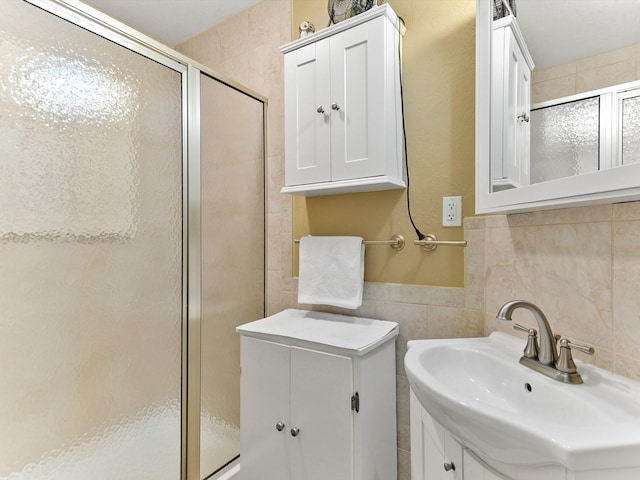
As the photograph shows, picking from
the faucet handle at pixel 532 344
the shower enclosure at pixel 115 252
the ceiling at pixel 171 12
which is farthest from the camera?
the ceiling at pixel 171 12

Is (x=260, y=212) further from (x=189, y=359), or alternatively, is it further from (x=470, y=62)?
(x=470, y=62)

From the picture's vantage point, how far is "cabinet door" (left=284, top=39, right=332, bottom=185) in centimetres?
138

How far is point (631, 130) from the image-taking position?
0.66 metres

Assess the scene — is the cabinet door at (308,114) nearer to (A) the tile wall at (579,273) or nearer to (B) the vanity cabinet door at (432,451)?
(A) the tile wall at (579,273)

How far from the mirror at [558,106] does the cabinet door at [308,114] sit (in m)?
0.57

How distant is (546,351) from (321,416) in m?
0.72

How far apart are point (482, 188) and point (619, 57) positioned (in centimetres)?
44

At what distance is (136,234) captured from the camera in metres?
1.25

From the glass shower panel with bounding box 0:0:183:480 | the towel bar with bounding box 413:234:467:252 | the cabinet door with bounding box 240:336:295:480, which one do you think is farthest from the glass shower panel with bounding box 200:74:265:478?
the towel bar with bounding box 413:234:467:252

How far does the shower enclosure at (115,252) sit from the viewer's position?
3.24 feet

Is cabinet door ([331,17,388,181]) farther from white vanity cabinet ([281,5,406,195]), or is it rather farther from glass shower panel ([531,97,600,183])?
glass shower panel ([531,97,600,183])

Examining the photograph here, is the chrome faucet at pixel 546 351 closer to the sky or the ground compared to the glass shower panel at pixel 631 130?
closer to the ground

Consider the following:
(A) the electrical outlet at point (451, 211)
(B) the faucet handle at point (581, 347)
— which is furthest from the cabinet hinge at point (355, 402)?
(A) the electrical outlet at point (451, 211)

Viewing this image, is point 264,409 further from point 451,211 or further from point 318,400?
point 451,211
